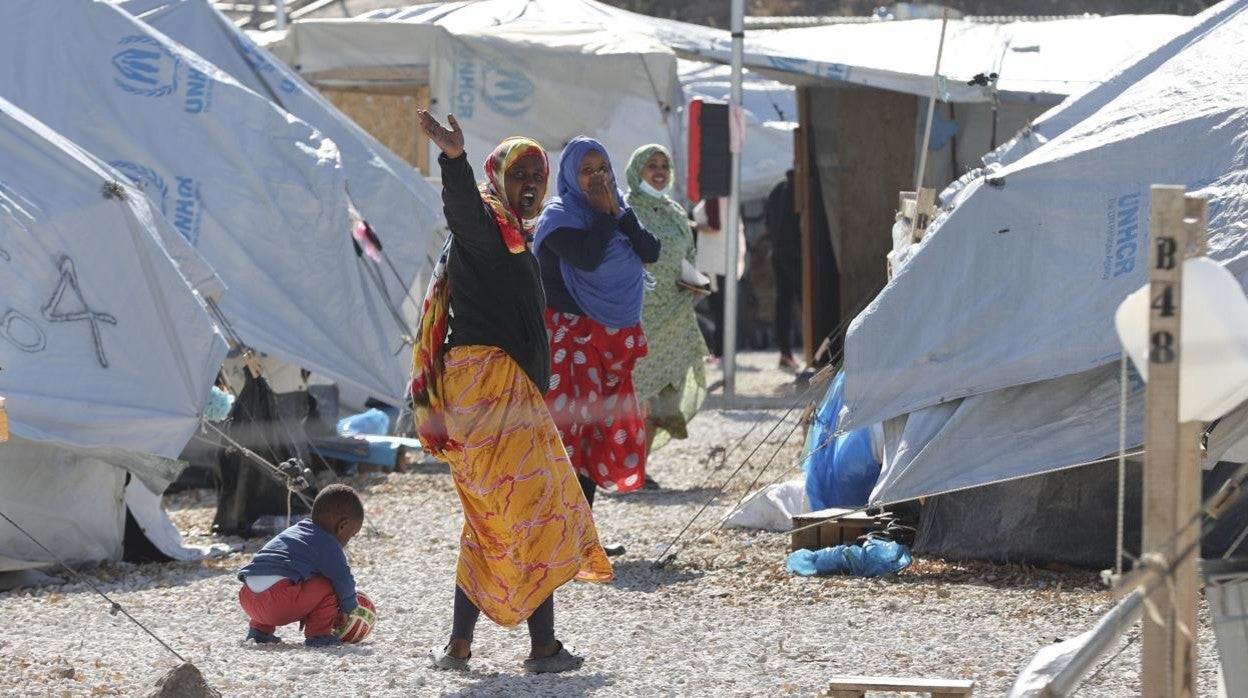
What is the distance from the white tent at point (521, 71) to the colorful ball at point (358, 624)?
25.8 ft

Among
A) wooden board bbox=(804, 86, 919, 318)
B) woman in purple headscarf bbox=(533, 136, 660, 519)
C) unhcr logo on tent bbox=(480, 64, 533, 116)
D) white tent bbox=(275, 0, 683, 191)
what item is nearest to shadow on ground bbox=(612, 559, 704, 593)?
woman in purple headscarf bbox=(533, 136, 660, 519)

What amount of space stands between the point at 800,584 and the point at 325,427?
3668mm

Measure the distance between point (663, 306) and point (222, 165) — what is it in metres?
2.21

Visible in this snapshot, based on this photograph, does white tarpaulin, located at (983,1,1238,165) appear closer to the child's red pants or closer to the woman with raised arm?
the woman with raised arm

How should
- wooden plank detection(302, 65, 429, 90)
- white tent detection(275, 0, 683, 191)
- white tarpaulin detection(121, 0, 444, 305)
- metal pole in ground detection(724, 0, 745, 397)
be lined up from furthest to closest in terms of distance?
wooden plank detection(302, 65, 429, 90) → white tent detection(275, 0, 683, 191) → metal pole in ground detection(724, 0, 745, 397) → white tarpaulin detection(121, 0, 444, 305)

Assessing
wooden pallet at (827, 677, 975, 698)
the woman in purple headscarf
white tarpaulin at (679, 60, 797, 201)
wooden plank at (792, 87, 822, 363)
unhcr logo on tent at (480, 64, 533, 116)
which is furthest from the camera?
white tarpaulin at (679, 60, 797, 201)

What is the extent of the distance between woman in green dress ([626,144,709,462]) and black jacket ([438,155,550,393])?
11.5ft

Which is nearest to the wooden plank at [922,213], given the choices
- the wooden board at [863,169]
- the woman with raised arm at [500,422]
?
the woman with raised arm at [500,422]

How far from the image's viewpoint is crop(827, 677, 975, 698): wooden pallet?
4023mm

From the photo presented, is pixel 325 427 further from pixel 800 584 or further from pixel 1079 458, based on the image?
pixel 1079 458

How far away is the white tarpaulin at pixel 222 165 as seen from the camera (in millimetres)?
8398

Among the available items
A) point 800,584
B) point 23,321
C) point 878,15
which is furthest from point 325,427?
point 878,15

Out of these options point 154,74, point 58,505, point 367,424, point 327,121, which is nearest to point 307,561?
point 58,505

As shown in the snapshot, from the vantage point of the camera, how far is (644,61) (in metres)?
13.2
